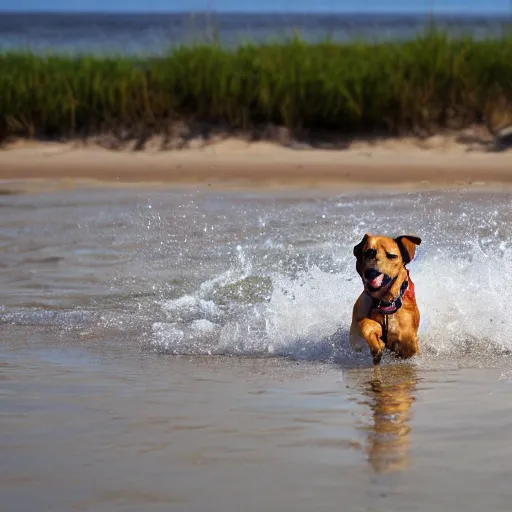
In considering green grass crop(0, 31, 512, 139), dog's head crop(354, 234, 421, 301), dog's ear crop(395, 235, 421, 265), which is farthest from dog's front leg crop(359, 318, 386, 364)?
green grass crop(0, 31, 512, 139)

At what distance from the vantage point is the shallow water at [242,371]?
11.9ft

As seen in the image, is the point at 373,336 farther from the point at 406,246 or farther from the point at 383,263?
the point at 406,246

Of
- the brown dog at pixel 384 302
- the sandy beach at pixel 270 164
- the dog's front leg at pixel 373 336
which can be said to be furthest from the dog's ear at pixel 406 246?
the sandy beach at pixel 270 164

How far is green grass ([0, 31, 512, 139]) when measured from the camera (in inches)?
546

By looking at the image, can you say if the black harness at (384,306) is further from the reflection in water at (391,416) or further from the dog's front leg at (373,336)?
the reflection in water at (391,416)

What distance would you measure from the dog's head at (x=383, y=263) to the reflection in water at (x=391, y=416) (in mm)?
321

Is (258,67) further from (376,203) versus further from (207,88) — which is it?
(376,203)

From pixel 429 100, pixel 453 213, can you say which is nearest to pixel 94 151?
pixel 429 100

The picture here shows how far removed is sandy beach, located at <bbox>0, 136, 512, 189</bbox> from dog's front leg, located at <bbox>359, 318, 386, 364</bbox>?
22.0 feet

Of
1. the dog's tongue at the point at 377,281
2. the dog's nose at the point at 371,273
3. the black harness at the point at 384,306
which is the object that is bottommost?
the black harness at the point at 384,306

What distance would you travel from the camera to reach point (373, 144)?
13.9 m

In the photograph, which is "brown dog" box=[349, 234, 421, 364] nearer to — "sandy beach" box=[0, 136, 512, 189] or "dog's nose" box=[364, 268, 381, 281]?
"dog's nose" box=[364, 268, 381, 281]

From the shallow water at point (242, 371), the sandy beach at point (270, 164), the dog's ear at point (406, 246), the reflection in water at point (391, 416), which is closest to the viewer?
the shallow water at point (242, 371)

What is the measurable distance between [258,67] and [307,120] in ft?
2.54
